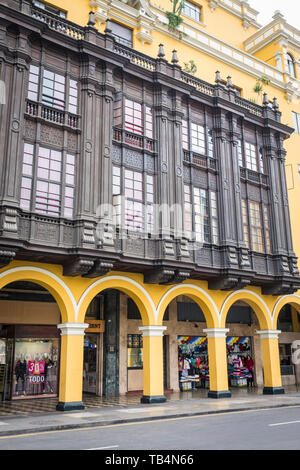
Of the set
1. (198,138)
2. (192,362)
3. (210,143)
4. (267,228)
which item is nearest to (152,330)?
(192,362)

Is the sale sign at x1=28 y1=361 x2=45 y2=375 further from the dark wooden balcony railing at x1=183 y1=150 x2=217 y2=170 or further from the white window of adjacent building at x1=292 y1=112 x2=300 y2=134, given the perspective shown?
the white window of adjacent building at x1=292 y1=112 x2=300 y2=134

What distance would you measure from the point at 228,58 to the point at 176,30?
13.9 feet

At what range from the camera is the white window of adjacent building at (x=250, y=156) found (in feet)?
79.0

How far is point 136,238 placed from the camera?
710 inches

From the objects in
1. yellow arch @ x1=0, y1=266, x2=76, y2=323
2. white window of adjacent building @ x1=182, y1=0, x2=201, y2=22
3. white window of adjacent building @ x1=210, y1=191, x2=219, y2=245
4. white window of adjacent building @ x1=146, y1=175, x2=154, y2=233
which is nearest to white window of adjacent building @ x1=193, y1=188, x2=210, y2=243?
white window of adjacent building @ x1=210, y1=191, x2=219, y2=245

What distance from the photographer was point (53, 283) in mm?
16250

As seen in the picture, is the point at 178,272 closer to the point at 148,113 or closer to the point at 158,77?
the point at 148,113

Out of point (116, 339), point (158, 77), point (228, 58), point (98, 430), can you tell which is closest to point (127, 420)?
point (98, 430)

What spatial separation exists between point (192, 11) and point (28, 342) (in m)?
22.1

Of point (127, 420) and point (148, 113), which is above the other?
point (148, 113)

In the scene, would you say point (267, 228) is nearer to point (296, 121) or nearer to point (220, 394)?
point (220, 394)

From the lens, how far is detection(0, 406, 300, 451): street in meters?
9.34

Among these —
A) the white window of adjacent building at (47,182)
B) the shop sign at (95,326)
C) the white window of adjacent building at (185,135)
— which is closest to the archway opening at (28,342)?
the shop sign at (95,326)

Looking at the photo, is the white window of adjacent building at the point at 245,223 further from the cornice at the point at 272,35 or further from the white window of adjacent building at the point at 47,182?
the cornice at the point at 272,35
